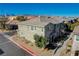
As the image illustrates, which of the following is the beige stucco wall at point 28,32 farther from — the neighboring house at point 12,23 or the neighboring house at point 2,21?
the neighboring house at point 2,21

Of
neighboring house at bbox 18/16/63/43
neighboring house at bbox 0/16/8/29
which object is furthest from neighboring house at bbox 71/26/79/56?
neighboring house at bbox 0/16/8/29

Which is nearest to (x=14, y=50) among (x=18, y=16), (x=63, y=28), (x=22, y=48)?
(x=22, y=48)

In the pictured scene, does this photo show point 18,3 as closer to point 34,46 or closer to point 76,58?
point 34,46

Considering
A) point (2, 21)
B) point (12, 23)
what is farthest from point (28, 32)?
point (2, 21)

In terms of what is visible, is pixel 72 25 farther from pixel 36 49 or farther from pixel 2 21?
pixel 2 21

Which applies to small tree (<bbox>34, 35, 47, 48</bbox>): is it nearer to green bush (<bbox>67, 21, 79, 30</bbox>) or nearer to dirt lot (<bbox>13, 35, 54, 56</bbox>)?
dirt lot (<bbox>13, 35, 54, 56</bbox>)

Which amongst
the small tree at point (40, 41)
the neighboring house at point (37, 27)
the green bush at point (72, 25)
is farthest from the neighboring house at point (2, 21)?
the green bush at point (72, 25)
